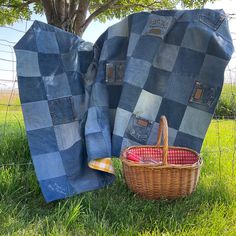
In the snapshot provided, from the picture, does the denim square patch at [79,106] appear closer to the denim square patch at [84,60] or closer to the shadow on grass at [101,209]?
the denim square patch at [84,60]

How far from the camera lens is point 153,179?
2174 mm

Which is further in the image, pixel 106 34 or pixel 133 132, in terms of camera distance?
pixel 106 34

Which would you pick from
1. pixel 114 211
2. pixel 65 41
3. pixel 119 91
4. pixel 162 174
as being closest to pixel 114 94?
pixel 119 91

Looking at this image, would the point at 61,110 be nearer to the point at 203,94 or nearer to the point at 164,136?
the point at 164,136

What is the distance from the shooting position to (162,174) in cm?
216

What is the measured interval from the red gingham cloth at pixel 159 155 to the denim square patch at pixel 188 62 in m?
0.52

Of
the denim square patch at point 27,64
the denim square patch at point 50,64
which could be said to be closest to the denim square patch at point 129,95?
the denim square patch at point 50,64

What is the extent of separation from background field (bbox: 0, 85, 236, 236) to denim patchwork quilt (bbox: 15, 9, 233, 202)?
0.16 metres

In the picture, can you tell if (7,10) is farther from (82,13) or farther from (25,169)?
(25,169)

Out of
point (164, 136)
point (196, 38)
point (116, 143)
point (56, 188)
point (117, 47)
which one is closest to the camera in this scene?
point (164, 136)

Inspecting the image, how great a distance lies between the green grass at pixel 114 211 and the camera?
1951 mm

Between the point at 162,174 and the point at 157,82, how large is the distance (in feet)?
2.20

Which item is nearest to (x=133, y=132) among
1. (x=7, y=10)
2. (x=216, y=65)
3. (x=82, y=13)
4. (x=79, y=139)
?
(x=79, y=139)

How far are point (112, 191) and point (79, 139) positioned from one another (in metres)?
0.41
